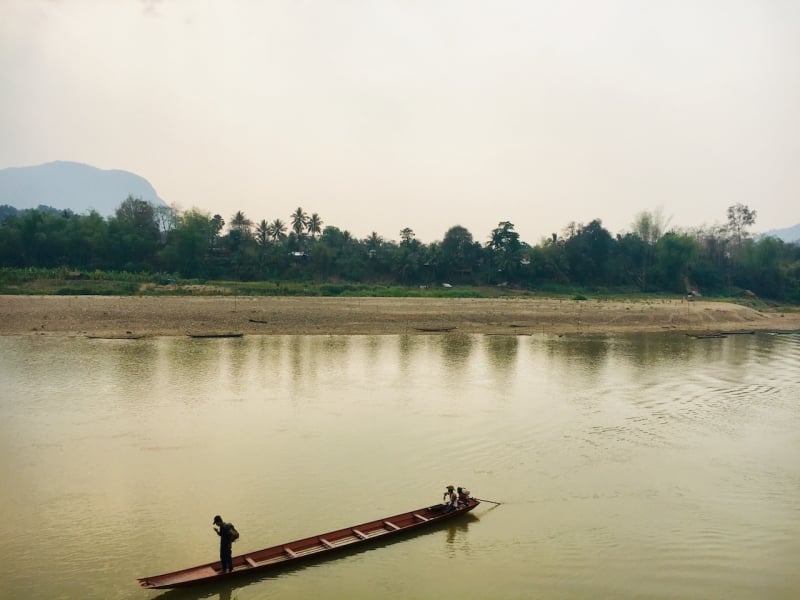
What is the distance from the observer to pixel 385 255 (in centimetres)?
10800

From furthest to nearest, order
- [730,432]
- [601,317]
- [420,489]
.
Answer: [601,317] → [730,432] → [420,489]

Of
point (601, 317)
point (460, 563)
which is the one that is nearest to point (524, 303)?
point (601, 317)

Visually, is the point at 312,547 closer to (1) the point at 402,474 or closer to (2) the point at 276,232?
(1) the point at 402,474

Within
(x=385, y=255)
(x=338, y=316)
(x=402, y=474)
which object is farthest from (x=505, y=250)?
(x=402, y=474)

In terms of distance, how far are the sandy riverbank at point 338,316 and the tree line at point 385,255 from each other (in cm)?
2589

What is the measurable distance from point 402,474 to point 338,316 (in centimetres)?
4004

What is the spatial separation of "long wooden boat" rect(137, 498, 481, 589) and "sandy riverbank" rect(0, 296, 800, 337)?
1534 inches

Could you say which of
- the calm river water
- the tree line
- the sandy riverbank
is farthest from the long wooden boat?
the tree line

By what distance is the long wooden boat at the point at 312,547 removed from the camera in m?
13.9

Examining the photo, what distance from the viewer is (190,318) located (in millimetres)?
55625

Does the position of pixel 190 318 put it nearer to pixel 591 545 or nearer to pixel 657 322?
pixel 591 545

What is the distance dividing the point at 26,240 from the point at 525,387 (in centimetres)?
8446

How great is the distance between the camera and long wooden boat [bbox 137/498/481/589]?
13.9 meters

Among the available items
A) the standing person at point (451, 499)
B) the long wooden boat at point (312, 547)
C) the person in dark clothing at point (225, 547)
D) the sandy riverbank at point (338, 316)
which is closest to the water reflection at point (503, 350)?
the sandy riverbank at point (338, 316)
